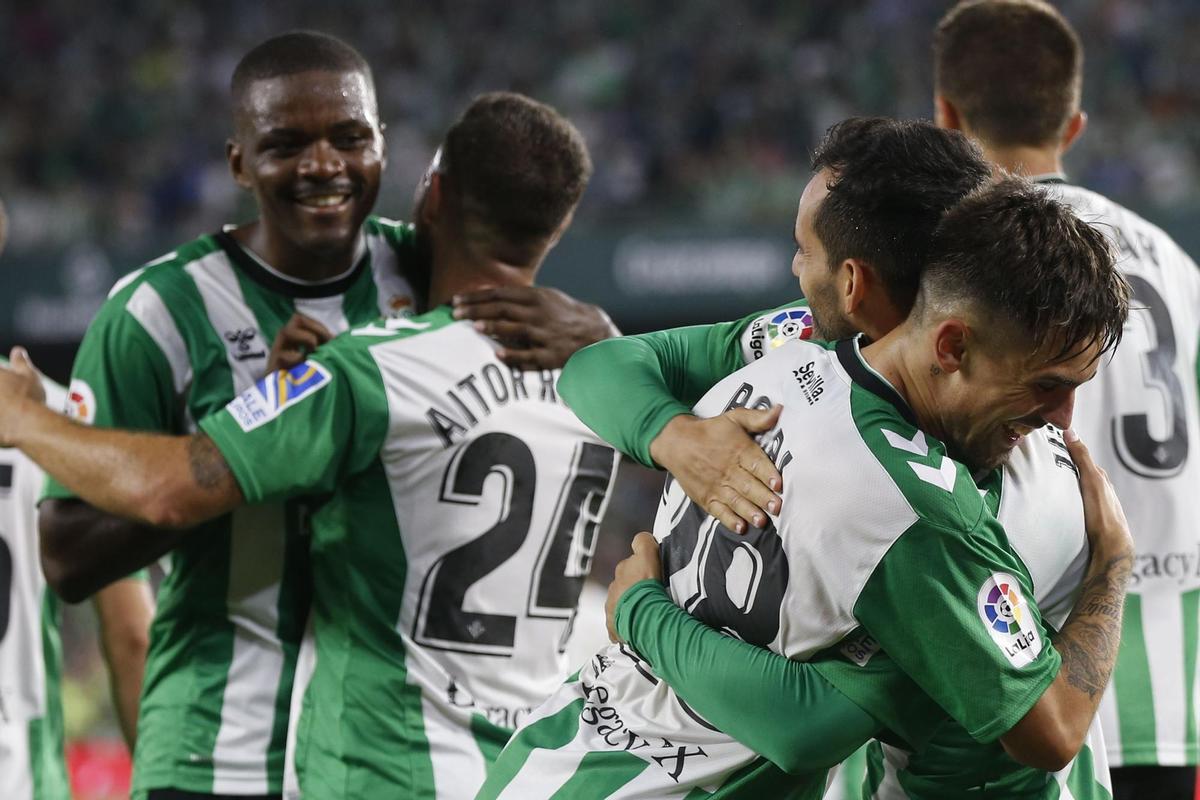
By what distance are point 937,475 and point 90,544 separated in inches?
71.8

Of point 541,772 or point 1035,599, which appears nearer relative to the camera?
point 1035,599

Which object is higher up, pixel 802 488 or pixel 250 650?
pixel 802 488

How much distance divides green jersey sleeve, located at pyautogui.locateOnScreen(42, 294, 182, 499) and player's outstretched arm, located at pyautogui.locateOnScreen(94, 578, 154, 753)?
100 cm

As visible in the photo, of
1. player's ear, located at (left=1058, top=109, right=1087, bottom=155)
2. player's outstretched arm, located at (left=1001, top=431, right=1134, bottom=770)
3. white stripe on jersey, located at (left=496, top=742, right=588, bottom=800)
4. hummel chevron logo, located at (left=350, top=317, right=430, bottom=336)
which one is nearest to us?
player's outstretched arm, located at (left=1001, top=431, right=1134, bottom=770)

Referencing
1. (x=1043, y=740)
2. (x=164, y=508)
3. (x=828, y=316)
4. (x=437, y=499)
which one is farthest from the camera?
(x=437, y=499)

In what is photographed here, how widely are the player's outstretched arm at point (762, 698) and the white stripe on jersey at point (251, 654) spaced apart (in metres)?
1.28

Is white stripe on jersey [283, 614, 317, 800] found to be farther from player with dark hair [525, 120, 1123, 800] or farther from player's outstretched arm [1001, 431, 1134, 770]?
player's outstretched arm [1001, 431, 1134, 770]

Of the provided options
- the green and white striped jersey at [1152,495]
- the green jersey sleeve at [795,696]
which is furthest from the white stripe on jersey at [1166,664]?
the green jersey sleeve at [795,696]

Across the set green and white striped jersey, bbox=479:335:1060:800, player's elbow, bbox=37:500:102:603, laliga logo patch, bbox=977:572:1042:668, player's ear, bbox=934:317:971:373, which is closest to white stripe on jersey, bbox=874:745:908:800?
green and white striped jersey, bbox=479:335:1060:800

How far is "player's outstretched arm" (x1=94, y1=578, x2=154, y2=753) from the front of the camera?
405cm

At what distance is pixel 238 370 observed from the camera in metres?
3.31

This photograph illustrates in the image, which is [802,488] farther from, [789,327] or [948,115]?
[948,115]

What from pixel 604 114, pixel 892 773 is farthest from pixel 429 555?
pixel 604 114

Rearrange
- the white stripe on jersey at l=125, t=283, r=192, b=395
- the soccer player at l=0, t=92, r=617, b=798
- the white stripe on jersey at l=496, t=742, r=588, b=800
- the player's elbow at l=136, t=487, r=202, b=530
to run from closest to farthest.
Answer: the white stripe on jersey at l=496, t=742, r=588, b=800 < the player's elbow at l=136, t=487, r=202, b=530 < the soccer player at l=0, t=92, r=617, b=798 < the white stripe on jersey at l=125, t=283, r=192, b=395
